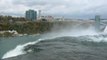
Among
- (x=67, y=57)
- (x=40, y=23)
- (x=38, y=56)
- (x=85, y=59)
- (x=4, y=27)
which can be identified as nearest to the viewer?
(x=85, y=59)

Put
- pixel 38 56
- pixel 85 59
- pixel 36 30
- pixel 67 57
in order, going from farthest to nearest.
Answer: pixel 36 30, pixel 38 56, pixel 67 57, pixel 85 59

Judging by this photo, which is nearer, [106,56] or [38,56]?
[106,56]

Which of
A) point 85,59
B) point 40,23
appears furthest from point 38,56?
point 40,23

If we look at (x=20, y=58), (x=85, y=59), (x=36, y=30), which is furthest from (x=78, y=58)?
(x=36, y=30)

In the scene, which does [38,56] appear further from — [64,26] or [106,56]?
[64,26]

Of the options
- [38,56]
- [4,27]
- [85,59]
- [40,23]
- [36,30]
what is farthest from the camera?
[40,23]

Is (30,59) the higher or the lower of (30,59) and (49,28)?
the higher

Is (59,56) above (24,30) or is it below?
above

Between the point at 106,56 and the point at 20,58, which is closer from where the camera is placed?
the point at 106,56

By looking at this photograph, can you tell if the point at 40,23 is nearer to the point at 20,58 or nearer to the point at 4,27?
the point at 4,27
